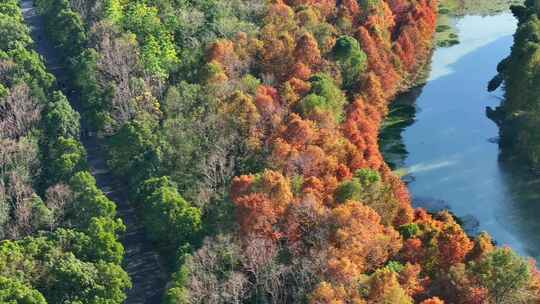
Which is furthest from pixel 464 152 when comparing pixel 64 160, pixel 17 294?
pixel 17 294

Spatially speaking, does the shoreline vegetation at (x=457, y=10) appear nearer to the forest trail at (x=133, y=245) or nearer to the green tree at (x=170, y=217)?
the forest trail at (x=133, y=245)

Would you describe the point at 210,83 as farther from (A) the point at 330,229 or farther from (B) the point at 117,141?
(A) the point at 330,229

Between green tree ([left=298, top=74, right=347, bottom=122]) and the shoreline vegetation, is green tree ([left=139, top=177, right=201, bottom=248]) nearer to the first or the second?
green tree ([left=298, top=74, right=347, bottom=122])

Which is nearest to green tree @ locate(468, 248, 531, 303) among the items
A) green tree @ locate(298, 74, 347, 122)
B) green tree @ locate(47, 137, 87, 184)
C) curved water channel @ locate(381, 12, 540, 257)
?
curved water channel @ locate(381, 12, 540, 257)

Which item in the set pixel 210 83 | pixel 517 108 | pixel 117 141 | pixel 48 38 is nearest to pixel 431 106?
pixel 517 108

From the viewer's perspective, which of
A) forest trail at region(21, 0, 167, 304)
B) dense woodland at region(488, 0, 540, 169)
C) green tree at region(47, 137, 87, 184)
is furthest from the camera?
dense woodland at region(488, 0, 540, 169)

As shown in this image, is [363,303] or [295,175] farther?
[295,175]
